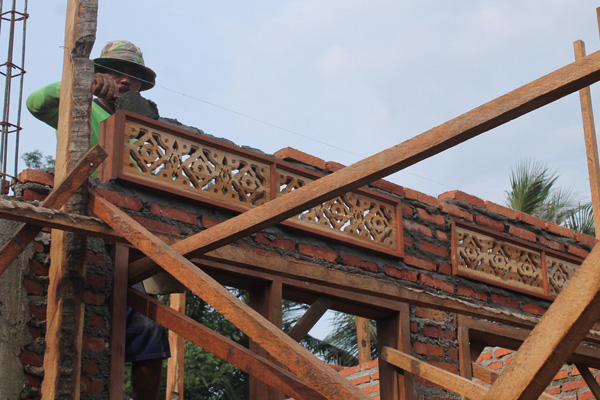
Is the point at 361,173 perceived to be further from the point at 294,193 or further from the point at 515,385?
the point at 515,385

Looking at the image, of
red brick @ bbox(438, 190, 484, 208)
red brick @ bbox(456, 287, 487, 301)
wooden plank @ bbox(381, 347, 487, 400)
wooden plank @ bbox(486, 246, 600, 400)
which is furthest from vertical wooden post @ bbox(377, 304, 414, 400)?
wooden plank @ bbox(486, 246, 600, 400)

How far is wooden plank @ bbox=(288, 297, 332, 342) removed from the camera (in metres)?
5.31

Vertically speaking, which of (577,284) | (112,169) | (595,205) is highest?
(595,205)

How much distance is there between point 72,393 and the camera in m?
4.24

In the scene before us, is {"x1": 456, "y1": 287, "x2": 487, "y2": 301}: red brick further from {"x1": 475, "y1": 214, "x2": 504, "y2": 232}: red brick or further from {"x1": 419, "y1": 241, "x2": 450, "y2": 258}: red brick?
{"x1": 475, "y1": 214, "x2": 504, "y2": 232}: red brick

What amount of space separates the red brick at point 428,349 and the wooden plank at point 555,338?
10.9 feet

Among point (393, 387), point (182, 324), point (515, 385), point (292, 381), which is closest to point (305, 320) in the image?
point (393, 387)

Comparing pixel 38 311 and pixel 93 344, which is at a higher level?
pixel 38 311

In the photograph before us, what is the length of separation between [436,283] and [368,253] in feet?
2.36

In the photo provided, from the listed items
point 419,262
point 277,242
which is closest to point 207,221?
point 277,242

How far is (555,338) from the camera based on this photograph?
2.79m

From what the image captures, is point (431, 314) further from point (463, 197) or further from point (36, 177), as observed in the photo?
point (36, 177)

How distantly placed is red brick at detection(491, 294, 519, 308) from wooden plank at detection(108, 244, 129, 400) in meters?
3.30

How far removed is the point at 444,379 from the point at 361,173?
189 centimetres
